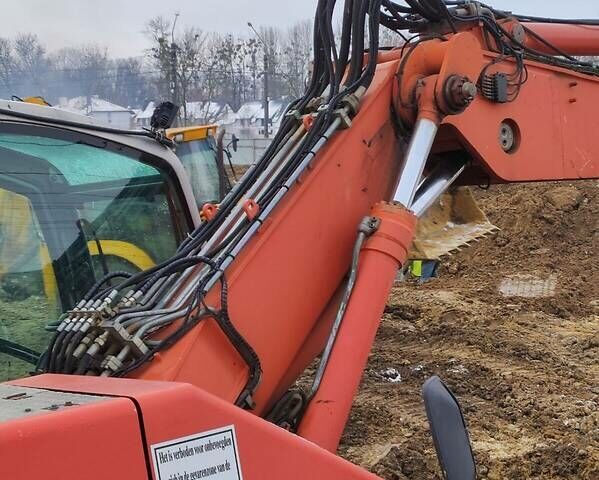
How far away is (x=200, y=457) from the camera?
172 cm

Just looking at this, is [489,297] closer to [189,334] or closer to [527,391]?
[527,391]

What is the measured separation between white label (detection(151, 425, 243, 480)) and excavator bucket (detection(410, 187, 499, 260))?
166 cm

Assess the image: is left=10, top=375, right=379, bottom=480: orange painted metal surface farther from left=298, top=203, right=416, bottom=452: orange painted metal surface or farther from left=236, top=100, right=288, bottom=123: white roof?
left=236, top=100, right=288, bottom=123: white roof

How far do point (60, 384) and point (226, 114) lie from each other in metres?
50.1

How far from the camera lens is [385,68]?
120 inches

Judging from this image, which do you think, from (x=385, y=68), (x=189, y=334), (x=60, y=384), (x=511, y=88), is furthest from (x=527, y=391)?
(x=60, y=384)

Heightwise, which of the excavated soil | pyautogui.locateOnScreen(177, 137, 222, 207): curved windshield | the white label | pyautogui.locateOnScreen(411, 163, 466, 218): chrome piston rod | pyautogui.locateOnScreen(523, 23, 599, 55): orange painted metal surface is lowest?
the excavated soil

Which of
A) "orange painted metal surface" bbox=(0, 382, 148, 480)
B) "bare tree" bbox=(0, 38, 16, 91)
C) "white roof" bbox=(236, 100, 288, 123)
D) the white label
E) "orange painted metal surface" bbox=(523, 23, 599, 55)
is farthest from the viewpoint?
"white roof" bbox=(236, 100, 288, 123)

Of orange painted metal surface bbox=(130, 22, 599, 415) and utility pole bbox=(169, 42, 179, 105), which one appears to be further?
utility pole bbox=(169, 42, 179, 105)

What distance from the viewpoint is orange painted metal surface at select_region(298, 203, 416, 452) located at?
8.22 ft

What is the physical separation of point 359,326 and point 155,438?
1083 millimetres

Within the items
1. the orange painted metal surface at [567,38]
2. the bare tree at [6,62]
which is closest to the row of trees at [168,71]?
the bare tree at [6,62]

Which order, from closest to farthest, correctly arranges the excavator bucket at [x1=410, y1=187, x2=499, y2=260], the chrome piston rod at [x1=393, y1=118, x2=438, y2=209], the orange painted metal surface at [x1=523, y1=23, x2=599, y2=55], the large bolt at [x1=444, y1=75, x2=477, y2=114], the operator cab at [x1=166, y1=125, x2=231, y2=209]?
the chrome piston rod at [x1=393, y1=118, x2=438, y2=209]
the large bolt at [x1=444, y1=75, x2=477, y2=114]
the excavator bucket at [x1=410, y1=187, x2=499, y2=260]
the orange painted metal surface at [x1=523, y1=23, x2=599, y2=55]
the operator cab at [x1=166, y1=125, x2=231, y2=209]

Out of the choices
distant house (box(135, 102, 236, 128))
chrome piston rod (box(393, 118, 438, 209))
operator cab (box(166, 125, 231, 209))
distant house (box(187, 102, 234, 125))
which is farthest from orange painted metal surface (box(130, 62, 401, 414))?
distant house (box(187, 102, 234, 125))
